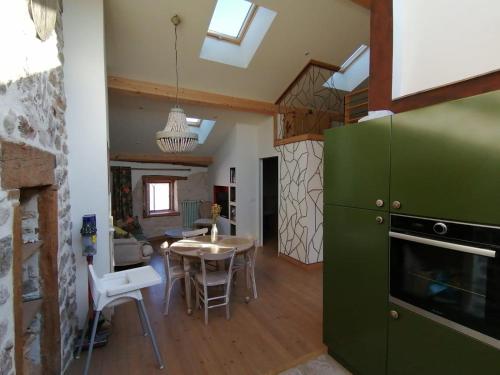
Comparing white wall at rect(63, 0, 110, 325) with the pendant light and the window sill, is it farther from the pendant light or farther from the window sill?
the window sill

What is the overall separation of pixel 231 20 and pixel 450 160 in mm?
3265

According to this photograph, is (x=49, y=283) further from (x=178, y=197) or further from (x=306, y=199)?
(x=178, y=197)

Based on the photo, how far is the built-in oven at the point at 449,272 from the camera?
1133 millimetres

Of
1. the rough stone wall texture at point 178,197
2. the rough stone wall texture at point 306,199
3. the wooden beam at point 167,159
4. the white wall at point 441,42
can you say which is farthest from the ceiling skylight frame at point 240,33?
the rough stone wall texture at point 178,197

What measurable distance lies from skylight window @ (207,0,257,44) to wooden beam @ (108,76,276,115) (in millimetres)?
843

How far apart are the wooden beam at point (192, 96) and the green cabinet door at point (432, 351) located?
11.7 feet

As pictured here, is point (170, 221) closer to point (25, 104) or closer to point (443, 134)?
point (25, 104)

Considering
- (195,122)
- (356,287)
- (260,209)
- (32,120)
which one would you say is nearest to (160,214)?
(195,122)

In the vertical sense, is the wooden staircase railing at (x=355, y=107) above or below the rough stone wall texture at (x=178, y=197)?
above

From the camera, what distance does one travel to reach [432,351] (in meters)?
1.33

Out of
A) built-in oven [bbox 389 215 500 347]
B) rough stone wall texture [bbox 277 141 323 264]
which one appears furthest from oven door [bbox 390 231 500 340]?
rough stone wall texture [bbox 277 141 323 264]

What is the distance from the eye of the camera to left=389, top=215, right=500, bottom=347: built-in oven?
→ 113 cm

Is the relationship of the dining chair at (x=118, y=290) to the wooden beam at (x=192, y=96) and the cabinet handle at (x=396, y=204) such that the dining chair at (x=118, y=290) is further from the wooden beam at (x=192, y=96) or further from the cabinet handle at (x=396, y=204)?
the wooden beam at (x=192, y=96)

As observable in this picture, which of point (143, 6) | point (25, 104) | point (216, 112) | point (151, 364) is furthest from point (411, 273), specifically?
point (216, 112)
